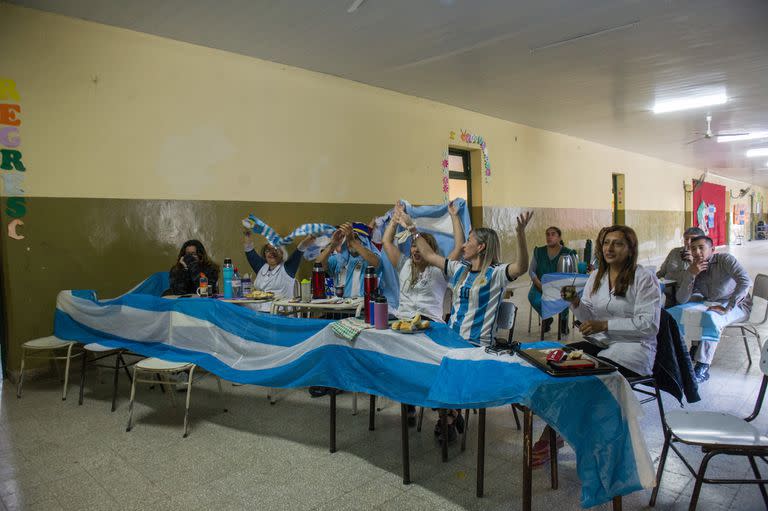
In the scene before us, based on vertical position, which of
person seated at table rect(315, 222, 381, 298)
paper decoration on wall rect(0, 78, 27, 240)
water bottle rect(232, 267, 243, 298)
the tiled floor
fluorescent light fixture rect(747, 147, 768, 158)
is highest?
fluorescent light fixture rect(747, 147, 768, 158)

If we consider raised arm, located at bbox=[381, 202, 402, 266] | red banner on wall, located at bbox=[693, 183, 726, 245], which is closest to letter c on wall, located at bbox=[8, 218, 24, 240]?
raised arm, located at bbox=[381, 202, 402, 266]

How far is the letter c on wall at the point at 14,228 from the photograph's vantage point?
14.3ft

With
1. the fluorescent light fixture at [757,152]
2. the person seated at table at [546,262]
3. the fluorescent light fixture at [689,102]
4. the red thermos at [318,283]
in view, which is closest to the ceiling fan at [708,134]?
the fluorescent light fixture at [689,102]

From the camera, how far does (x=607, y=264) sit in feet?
9.48

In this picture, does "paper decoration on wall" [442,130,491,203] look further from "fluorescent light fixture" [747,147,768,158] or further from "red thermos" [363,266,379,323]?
"fluorescent light fixture" [747,147,768,158]

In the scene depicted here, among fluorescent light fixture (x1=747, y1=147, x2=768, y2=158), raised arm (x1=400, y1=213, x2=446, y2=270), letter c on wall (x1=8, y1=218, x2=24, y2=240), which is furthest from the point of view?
fluorescent light fixture (x1=747, y1=147, x2=768, y2=158)

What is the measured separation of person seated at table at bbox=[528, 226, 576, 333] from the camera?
224 inches

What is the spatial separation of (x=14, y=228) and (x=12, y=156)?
649 millimetres

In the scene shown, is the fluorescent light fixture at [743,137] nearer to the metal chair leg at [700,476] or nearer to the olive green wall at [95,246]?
the olive green wall at [95,246]

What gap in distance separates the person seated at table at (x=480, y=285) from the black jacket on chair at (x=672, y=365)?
848mm

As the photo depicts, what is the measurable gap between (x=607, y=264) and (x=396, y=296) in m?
1.93

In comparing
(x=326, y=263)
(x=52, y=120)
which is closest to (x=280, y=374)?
(x=326, y=263)

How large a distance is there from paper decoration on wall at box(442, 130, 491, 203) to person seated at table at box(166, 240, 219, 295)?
4714 mm

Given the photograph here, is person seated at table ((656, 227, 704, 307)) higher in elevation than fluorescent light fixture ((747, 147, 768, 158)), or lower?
lower
